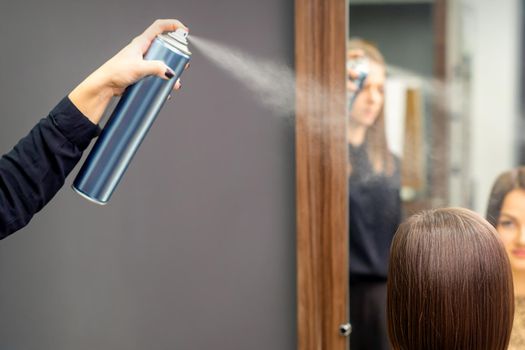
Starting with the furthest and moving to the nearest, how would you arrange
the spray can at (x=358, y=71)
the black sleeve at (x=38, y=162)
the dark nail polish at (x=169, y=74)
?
the spray can at (x=358, y=71) → the dark nail polish at (x=169, y=74) → the black sleeve at (x=38, y=162)

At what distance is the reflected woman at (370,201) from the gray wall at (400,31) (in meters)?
0.03

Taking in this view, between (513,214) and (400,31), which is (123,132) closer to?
(400,31)

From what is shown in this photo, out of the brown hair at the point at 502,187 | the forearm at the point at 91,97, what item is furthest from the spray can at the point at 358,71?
the forearm at the point at 91,97

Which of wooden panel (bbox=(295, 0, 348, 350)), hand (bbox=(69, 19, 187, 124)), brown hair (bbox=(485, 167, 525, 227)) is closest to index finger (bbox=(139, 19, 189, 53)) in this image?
hand (bbox=(69, 19, 187, 124))

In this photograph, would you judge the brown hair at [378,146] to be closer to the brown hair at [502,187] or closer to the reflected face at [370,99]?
the reflected face at [370,99]

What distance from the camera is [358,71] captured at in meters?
1.67

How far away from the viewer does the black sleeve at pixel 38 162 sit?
1122 millimetres

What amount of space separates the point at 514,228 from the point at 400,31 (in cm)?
58

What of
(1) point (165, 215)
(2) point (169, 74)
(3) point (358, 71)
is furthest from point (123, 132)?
(3) point (358, 71)

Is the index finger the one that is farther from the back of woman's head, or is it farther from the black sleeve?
the back of woman's head

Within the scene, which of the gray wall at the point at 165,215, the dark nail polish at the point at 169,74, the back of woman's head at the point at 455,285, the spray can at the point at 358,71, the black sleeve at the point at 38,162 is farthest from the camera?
the gray wall at the point at 165,215

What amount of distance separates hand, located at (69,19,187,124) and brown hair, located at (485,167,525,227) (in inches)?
34.3

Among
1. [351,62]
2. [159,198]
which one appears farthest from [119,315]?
[351,62]

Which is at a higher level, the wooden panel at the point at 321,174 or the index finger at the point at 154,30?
the index finger at the point at 154,30
